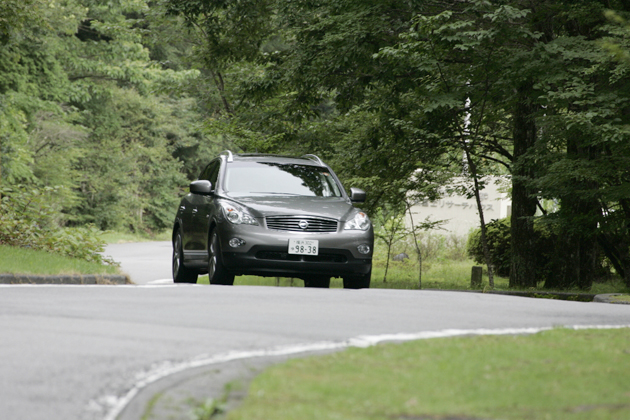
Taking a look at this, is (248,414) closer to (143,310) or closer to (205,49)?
(143,310)

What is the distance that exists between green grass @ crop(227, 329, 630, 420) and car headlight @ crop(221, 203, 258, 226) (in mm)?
4650

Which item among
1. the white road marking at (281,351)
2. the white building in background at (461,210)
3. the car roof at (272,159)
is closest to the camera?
the white road marking at (281,351)

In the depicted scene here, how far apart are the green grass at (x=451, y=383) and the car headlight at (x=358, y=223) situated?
183 inches

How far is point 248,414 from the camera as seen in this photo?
13.4 feet

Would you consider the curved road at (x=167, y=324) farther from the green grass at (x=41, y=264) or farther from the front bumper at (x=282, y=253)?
the green grass at (x=41, y=264)

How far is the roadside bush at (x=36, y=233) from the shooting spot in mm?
14141

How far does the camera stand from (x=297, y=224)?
10.7 meters

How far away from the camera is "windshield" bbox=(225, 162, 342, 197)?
38.4 feet

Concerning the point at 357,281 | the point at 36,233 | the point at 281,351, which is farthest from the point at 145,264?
the point at 281,351

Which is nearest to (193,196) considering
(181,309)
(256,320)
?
(181,309)

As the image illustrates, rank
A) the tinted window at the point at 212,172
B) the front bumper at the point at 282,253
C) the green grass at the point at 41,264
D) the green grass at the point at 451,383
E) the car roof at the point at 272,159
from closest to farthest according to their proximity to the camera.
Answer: the green grass at the point at 451,383 < the front bumper at the point at 282,253 < the green grass at the point at 41,264 < the tinted window at the point at 212,172 < the car roof at the point at 272,159

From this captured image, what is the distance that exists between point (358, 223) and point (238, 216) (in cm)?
156

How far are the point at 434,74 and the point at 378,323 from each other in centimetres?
987

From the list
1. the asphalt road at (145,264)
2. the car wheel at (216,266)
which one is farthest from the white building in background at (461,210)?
the car wheel at (216,266)
